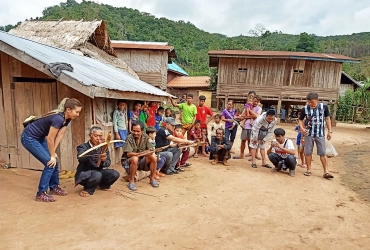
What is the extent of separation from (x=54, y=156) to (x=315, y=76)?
60.8 feet

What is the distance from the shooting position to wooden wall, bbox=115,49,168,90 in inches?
757

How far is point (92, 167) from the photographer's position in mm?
4441

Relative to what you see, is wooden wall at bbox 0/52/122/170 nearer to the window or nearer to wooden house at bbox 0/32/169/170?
wooden house at bbox 0/32/169/170

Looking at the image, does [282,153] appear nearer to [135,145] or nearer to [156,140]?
[156,140]

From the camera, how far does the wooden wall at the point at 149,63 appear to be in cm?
1922

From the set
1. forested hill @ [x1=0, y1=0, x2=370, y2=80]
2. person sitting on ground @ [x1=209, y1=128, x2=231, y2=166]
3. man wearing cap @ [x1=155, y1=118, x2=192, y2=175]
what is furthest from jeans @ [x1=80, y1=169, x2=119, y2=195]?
forested hill @ [x1=0, y1=0, x2=370, y2=80]

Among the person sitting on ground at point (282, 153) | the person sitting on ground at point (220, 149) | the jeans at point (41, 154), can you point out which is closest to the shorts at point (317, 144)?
the person sitting on ground at point (282, 153)

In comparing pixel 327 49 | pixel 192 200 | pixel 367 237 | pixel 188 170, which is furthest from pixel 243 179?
pixel 327 49

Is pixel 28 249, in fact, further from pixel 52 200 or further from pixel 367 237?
pixel 367 237

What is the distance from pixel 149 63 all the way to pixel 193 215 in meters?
16.6

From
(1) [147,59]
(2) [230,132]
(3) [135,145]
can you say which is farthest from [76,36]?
(1) [147,59]

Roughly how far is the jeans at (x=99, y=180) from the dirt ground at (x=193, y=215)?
138mm

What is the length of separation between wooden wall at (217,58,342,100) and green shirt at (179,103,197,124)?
11.9 m

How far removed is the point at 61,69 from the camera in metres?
4.66
